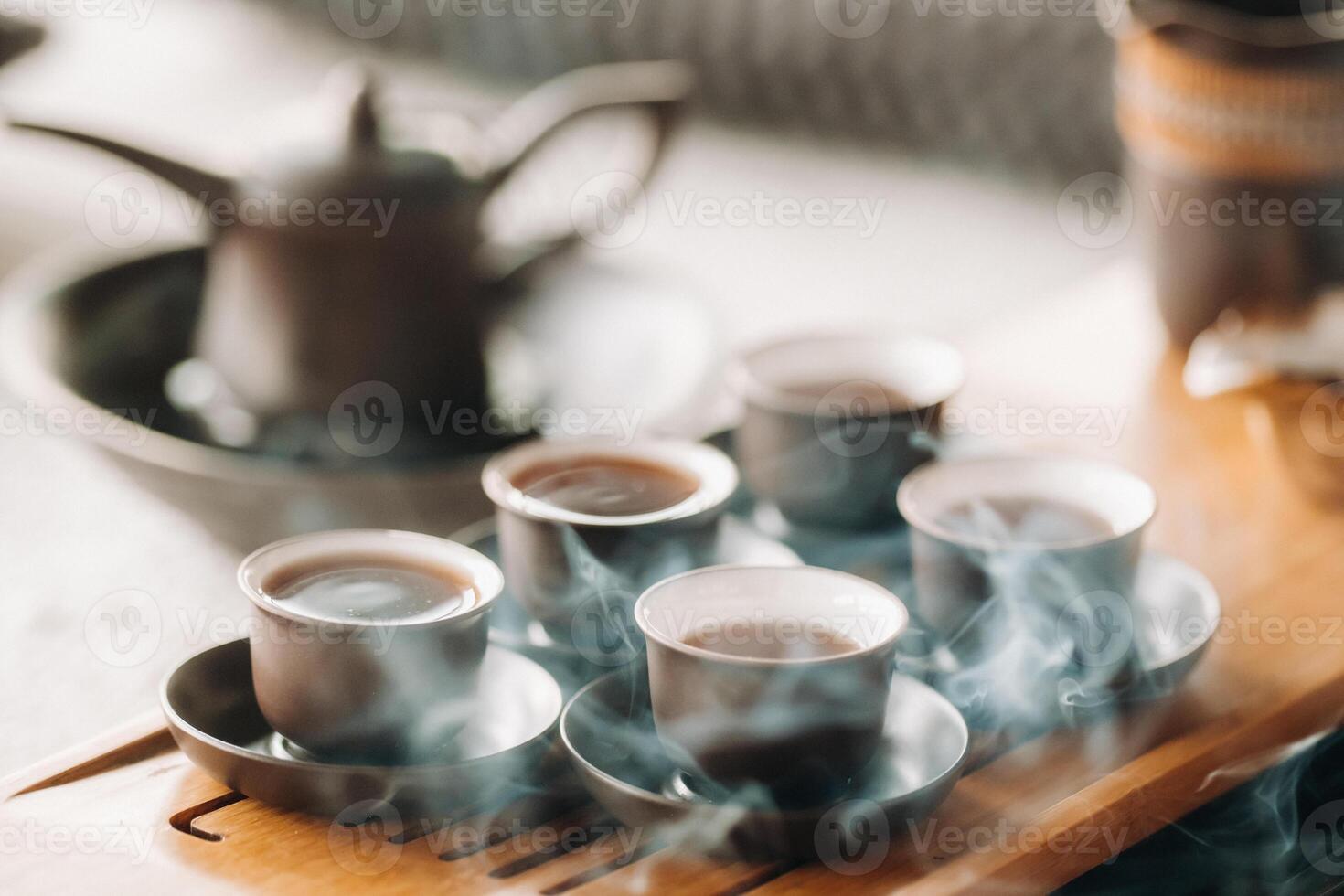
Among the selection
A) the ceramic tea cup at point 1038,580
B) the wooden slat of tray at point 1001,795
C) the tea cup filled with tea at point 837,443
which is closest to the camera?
the wooden slat of tray at point 1001,795

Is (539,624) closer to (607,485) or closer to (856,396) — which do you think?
(607,485)

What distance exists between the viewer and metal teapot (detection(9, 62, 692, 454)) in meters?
1.09

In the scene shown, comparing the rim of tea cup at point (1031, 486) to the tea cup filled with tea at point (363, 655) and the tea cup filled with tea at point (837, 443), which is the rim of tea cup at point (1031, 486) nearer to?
the tea cup filled with tea at point (837, 443)

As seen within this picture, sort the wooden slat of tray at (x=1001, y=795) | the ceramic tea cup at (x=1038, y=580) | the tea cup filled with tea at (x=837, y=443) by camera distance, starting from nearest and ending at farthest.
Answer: the wooden slat of tray at (x=1001, y=795)
the ceramic tea cup at (x=1038, y=580)
the tea cup filled with tea at (x=837, y=443)

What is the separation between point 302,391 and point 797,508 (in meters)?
0.38

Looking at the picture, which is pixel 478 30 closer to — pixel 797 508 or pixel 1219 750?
pixel 797 508

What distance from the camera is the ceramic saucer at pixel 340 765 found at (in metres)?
0.72

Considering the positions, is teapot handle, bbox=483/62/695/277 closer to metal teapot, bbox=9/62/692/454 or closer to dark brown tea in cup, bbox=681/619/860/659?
metal teapot, bbox=9/62/692/454

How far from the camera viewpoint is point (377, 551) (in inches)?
32.4

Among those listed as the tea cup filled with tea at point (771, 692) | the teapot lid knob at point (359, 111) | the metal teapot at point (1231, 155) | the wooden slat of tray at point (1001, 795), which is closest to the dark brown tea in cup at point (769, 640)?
the tea cup filled with tea at point (771, 692)

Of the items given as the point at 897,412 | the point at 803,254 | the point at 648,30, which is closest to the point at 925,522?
the point at 897,412

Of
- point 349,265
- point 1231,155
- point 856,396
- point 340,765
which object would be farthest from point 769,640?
point 1231,155

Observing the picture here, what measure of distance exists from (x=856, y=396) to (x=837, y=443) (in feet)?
0.30

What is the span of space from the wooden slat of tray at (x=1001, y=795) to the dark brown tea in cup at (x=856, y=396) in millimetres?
218
